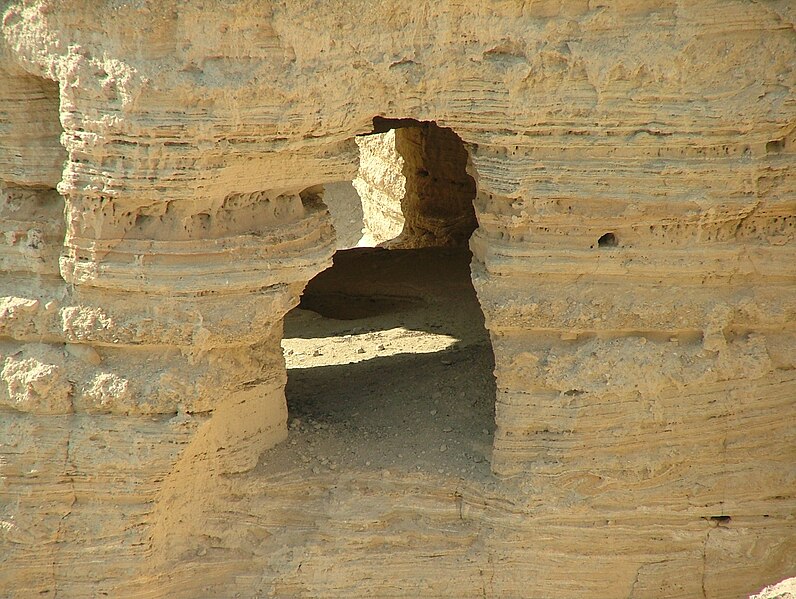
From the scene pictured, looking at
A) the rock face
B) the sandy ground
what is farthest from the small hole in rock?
the sandy ground

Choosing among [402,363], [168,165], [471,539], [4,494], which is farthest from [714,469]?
[4,494]

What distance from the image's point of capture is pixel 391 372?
755 cm

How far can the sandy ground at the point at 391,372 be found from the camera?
22.0 ft

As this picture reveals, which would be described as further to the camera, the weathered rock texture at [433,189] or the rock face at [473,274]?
the weathered rock texture at [433,189]

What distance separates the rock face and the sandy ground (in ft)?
0.70

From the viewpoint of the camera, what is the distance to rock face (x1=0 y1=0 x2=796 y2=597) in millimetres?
5711

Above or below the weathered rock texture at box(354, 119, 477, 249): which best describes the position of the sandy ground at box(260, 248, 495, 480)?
below

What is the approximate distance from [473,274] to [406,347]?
180 cm

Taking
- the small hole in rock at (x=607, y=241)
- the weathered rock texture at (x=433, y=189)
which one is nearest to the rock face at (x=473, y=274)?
the small hole in rock at (x=607, y=241)

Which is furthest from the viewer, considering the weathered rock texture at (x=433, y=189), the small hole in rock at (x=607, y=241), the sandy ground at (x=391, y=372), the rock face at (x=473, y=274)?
the weathered rock texture at (x=433, y=189)

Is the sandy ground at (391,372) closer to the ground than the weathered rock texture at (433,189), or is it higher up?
closer to the ground

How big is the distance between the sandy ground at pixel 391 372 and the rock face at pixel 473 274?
0.21 m

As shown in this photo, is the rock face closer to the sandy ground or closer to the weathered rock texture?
the sandy ground

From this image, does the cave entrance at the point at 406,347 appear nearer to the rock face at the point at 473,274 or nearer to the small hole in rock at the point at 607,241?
the rock face at the point at 473,274
